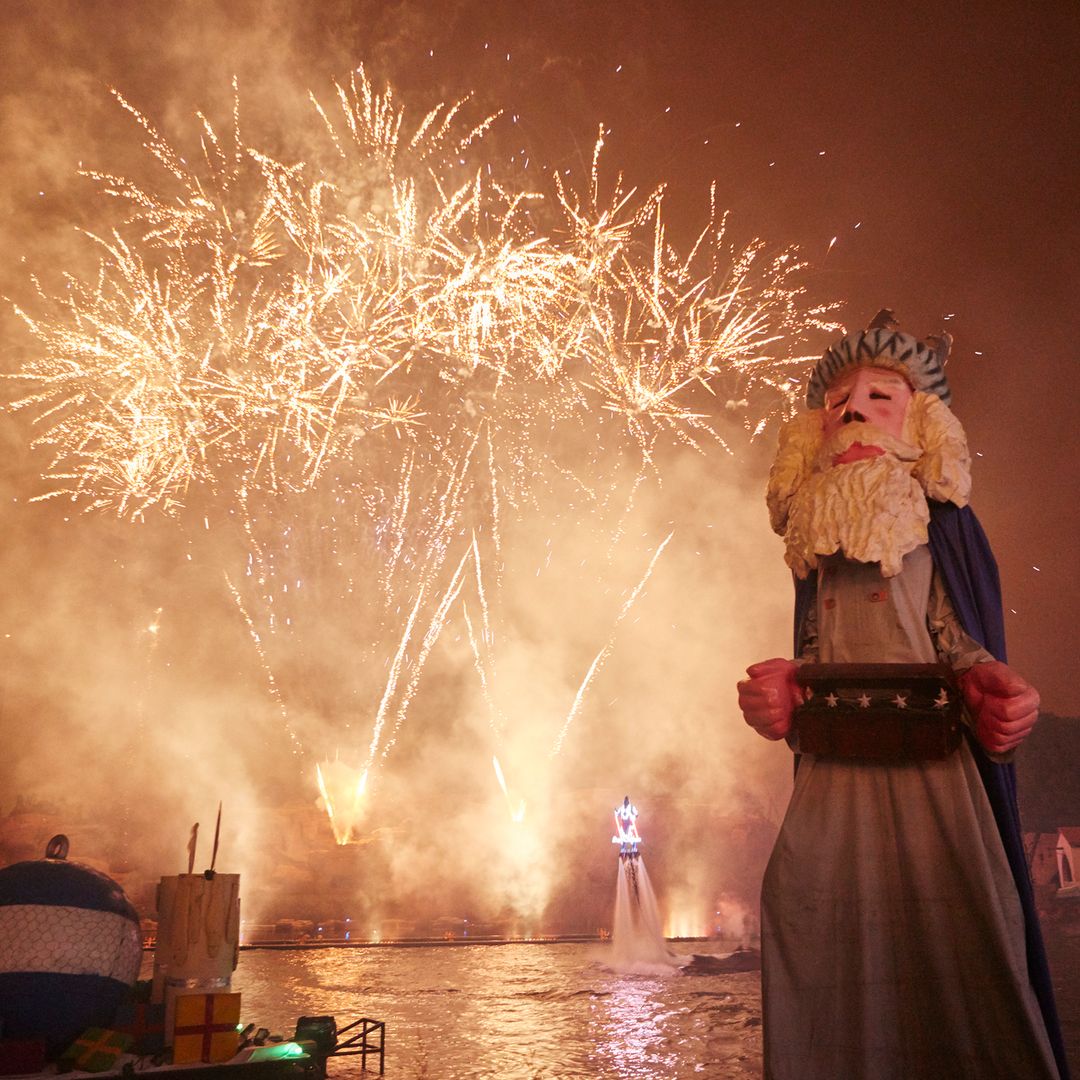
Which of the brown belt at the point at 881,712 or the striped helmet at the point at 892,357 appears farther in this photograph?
the striped helmet at the point at 892,357

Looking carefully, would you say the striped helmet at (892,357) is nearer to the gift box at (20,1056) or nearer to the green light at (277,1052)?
the green light at (277,1052)

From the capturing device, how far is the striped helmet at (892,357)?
12.0 feet

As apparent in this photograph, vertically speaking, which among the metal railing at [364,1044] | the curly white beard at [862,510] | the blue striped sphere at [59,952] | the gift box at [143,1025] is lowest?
the metal railing at [364,1044]

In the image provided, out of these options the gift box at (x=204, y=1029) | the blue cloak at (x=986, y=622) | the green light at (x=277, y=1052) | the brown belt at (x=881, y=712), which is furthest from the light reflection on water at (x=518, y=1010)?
A: the brown belt at (x=881, y=712)

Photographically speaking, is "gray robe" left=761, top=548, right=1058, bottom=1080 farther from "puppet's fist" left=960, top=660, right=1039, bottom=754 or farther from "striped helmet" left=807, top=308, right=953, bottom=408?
"striped helmet" left=807, top=308, right=953, bottom=408

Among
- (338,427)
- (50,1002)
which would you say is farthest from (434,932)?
(50,1002)

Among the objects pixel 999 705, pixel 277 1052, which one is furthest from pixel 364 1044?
pixel 999 705

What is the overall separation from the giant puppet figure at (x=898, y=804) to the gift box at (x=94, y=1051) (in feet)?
12.3

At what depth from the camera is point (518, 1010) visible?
8.09 meters

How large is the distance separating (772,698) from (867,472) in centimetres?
100

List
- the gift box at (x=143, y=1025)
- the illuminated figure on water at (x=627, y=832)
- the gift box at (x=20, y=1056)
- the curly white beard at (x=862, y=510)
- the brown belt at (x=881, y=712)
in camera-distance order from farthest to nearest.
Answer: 1. the illuminated figure on water at (x=627, y=832)
2. the gift box at (x=143, y=1025)
3. the gift box at (x=20, y=1056)
4. the curly white beard at (x=862, y=510)
5. the brown belt at (x=881, y=712)

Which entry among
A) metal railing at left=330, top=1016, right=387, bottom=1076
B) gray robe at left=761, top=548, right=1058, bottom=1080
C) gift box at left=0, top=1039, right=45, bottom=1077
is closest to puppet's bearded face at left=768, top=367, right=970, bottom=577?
gray robe at left=761, top=548, right=1058, bottom=1080

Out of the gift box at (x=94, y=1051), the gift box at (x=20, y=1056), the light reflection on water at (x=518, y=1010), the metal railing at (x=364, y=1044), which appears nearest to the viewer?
the gift box at (x=20, y=1056)

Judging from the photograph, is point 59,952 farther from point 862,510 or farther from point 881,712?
point 862,510
